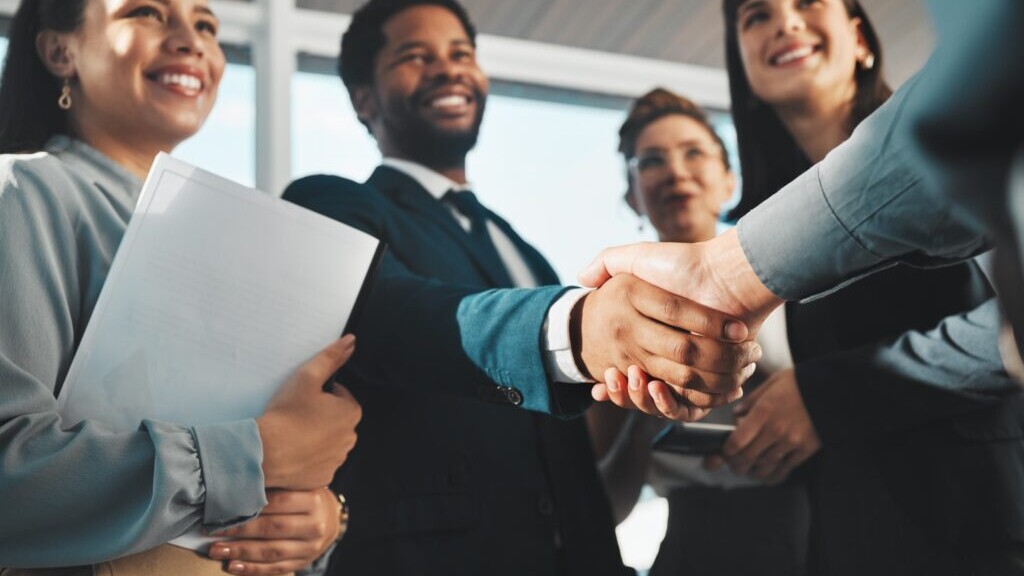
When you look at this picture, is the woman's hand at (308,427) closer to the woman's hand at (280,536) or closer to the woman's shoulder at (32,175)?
the woman's hand at (280,536)

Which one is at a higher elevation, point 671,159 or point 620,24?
point 620,24

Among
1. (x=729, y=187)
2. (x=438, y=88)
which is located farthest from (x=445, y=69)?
(x=729, y=187)

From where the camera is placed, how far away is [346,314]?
103cm

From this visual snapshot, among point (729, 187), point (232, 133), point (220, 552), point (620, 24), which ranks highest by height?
point (620, 24)

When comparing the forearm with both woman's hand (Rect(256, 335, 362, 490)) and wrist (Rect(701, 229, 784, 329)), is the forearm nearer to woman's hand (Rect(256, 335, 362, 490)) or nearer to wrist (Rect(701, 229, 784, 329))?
woman's hand (Rect(256, 335, 362, 490))

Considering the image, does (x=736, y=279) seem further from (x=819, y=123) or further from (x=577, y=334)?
(x=819, y=123)

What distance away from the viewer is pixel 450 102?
4.90 ft

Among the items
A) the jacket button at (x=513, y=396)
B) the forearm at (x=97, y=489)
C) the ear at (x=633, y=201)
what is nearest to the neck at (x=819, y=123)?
the ear at (x=633, y=201)

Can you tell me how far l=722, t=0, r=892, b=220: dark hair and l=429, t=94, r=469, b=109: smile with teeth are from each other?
465 millimetres

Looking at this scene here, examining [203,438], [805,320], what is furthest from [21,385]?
[805,320]

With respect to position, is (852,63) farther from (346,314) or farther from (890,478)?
(346,314)

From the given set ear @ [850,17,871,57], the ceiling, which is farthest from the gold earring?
ear @ [850,17,871,57]

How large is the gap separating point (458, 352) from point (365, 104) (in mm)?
548

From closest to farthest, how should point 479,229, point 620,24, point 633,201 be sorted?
point 479,229, point 633,201, point 620,24
